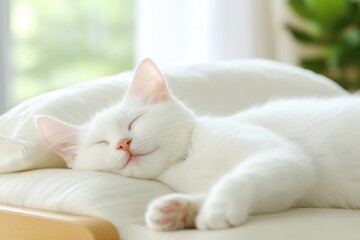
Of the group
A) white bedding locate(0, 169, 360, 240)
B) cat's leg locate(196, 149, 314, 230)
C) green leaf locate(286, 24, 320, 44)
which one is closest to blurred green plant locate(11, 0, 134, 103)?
green leaf locate(286, 24, 320, 44)

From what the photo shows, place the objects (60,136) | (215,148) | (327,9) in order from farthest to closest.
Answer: (327,9), (60,136), (215,148)

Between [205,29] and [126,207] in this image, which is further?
[205,29]

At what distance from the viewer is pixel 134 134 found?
168 cm

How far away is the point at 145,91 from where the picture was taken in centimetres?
180

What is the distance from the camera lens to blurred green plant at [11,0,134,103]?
13.6 ft

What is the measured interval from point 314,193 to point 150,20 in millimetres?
2415

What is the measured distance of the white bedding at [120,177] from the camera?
1.40 meters

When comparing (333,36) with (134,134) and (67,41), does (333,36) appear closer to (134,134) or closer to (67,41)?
(67,41)

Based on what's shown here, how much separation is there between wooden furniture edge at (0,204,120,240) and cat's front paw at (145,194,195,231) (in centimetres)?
10

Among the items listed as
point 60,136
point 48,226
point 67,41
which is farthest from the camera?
point 67,41

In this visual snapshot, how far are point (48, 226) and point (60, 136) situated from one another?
37 cm

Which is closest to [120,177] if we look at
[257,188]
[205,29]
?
[257,188]

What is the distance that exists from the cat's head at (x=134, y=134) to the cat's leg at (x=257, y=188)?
271mm

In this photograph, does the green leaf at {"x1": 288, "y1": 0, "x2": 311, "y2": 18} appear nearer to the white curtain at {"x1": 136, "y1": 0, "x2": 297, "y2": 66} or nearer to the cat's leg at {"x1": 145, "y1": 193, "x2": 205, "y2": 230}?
the white curtain at {"x1": 136, "y1": 0, "x2": 297, "y2": 66}
